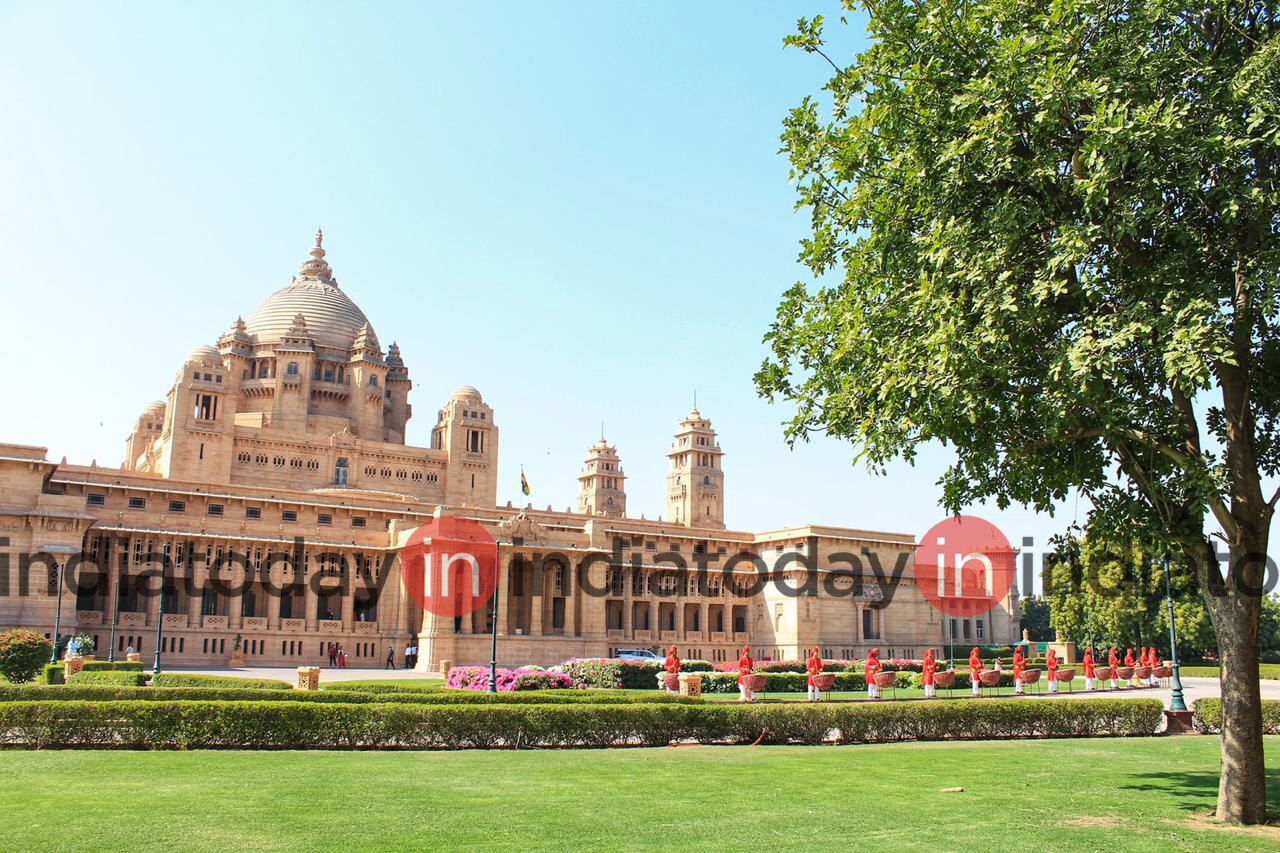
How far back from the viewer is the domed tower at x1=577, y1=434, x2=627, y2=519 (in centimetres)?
12481

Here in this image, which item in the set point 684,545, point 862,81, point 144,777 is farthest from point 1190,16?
point 684,545

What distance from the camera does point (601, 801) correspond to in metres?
14.2

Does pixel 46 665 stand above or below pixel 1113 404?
below

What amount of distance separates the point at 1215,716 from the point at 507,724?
17309mm

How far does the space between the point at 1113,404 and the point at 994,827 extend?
18.2ft

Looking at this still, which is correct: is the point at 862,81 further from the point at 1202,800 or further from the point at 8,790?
the point at 8,790

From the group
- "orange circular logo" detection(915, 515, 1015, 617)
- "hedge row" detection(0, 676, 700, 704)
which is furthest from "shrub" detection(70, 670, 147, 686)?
"orange circular logo" detection(915, 515, 1015, 617)

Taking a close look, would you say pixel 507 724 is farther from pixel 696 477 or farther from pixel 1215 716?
pixel 696 477

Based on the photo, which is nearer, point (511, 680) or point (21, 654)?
point (21, 654)

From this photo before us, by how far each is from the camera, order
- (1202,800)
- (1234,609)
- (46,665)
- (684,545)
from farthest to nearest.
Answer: (684,545), (46,665), (1202,800), (1234,609)

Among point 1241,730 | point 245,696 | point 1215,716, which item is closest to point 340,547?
point 245,696

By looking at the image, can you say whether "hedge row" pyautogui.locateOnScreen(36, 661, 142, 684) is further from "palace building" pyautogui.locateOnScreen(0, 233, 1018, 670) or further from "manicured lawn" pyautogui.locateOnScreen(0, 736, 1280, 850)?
"manicured lawn" pyautogui.locateOnScreen(0, 736, 1280, 850)

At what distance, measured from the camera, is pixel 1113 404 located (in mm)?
13914

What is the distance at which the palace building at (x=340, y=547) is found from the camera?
177 feet
